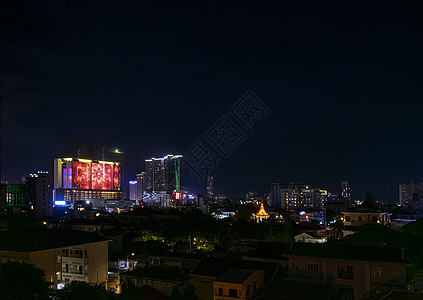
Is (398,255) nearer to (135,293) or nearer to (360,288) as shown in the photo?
(360,288)

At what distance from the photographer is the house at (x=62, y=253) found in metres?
12.2

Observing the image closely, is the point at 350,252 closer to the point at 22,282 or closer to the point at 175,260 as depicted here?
the point at 175,260

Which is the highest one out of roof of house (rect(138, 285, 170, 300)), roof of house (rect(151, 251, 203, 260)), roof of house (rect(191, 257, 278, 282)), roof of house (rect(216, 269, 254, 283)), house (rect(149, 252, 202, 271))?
roof of house (rect(216, 269, 254, 283))

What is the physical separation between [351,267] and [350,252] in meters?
0.47

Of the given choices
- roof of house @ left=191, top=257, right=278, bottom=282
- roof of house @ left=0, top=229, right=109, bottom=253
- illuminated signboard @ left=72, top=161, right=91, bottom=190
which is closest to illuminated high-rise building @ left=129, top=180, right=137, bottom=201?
illuminated signboard @ left=72, top=161, right=91, bottom=190

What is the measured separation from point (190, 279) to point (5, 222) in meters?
16.4

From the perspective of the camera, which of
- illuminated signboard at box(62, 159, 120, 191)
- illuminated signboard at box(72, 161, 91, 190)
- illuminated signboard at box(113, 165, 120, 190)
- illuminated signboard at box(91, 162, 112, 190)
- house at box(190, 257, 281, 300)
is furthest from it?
illuminated signboard at box(113, 165, 120, 190)

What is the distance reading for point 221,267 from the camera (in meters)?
11.1

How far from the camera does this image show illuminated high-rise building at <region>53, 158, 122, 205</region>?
67812 mm

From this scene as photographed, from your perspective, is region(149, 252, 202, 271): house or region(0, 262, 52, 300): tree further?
region(149, 252, 202, 271): house

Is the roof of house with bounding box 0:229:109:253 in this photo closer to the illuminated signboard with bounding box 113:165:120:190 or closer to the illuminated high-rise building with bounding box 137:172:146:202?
Result: the illuminated signboard with bounding box 113:165:120:190

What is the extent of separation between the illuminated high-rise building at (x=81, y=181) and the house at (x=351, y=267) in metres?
62.5

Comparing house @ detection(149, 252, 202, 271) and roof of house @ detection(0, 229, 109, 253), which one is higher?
roof of house @ detection(0, 229, 109, 253)

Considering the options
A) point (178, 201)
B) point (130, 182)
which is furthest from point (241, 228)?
point (130, 182)
